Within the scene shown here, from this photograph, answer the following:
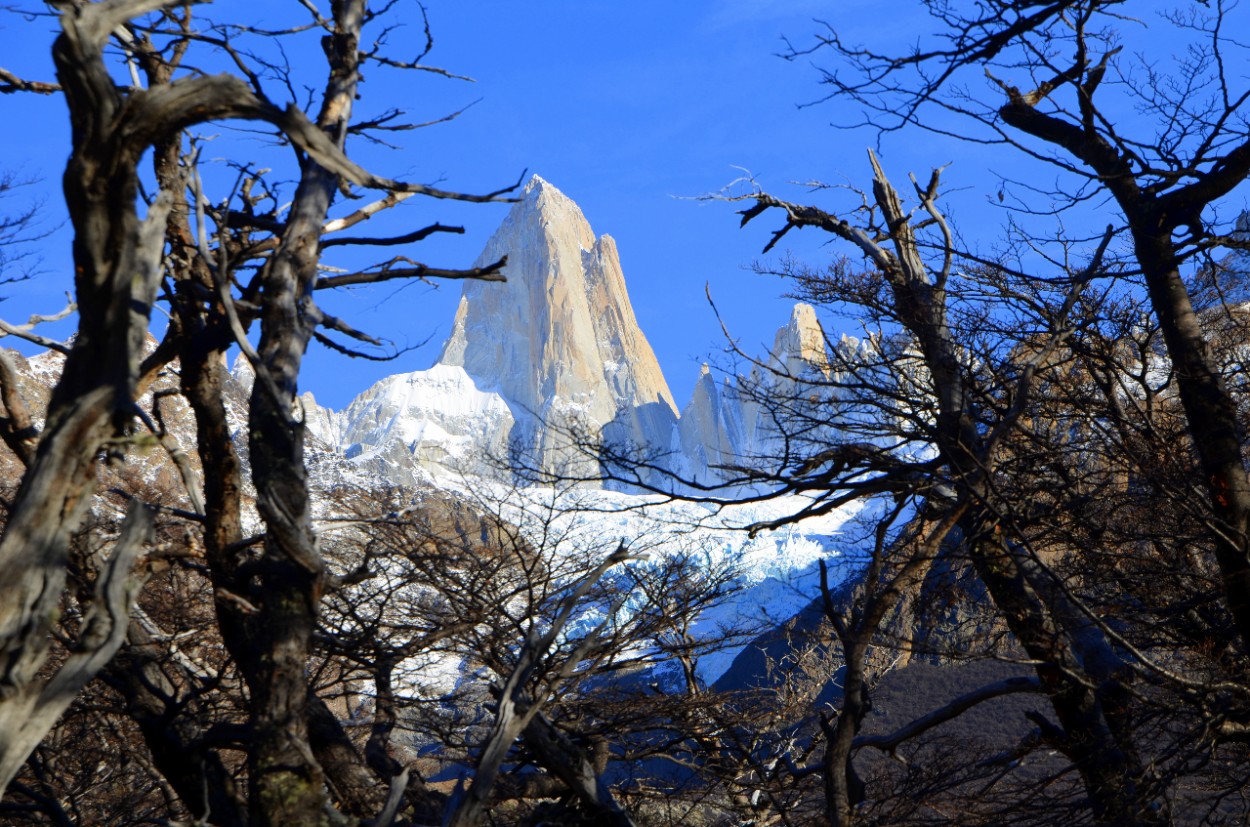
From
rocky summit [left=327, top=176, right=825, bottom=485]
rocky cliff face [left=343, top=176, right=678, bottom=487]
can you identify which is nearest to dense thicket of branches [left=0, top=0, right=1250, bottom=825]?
rocky summit [left=327, top=176, right=825, bottom=485]

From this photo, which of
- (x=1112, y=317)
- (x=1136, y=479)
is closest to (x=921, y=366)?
(x=1112, y=317)

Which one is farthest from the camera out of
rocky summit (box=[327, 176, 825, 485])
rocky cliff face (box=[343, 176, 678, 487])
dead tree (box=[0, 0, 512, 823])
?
rocky cliff face (box=[343, 176, 678, 487])

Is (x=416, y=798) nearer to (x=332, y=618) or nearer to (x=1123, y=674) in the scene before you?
(x=1123, y=674)

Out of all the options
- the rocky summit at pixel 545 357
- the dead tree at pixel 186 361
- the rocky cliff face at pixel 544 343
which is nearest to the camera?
the dead tree at pixel 186 361

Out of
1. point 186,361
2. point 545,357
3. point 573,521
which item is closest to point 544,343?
point 545,357

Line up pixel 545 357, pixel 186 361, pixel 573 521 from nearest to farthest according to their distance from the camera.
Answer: pixel 186 361
pixel 573 521
pixel 545 357

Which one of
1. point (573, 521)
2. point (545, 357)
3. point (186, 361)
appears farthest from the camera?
point (545, 357)

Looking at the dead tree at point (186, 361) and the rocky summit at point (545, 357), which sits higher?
the rocky summit at point (545, 357)

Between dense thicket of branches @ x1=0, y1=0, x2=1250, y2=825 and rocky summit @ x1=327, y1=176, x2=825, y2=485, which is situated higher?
rocky summit @ x1=327, y1=176, x2=825, y2=485

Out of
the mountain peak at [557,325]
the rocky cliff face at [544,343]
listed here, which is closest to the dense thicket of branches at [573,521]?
the rocky cliff face at [544,343]

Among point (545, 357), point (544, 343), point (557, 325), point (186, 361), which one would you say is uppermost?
point (557, 325)

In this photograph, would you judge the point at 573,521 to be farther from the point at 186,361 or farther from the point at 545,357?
the point at 545,357

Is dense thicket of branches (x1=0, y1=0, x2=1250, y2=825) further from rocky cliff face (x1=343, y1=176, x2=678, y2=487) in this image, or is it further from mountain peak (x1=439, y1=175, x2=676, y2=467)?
mountain peak (x1=439, y1=175, x2=676, y2=467)

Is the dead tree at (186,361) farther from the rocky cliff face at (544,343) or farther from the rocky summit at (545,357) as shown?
the rocky cliff face at (544,343)
